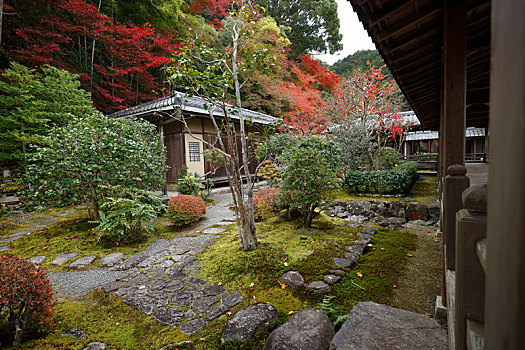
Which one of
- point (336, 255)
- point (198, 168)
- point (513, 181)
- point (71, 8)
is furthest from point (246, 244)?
point (71, 8)

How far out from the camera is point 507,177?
480mm

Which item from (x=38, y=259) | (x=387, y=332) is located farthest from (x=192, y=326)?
(x=38, y=259)

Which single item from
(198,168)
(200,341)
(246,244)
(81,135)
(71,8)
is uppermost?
(71,8)

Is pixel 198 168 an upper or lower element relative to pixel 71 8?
lower

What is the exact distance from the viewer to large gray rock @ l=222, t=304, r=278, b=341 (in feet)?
7.93

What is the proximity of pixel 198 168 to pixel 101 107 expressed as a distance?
6.75 meters

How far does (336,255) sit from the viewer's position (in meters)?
4.05

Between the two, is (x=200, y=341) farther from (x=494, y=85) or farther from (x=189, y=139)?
(x=189, y=139)

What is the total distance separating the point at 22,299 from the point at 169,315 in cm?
144

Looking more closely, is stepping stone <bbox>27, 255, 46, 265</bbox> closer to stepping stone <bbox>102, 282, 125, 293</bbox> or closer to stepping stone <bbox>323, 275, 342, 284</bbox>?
stepping stone <bbox>102, 282, 125, 293</bbox>

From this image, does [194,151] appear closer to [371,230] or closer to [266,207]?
[266,207]

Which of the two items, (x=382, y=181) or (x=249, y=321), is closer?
(x=249, y=321)

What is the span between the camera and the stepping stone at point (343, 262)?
3724 millimetres

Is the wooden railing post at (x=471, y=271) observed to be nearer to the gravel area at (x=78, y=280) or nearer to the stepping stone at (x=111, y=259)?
the gravel area at (x=78, y=280)
